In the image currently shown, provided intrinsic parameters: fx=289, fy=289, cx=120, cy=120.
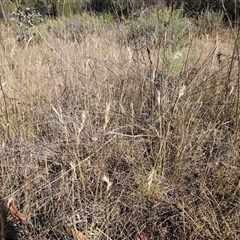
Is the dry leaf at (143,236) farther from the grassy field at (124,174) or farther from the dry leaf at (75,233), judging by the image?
the dry leaf at (75,233)

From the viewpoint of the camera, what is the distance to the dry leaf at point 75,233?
0.99 m

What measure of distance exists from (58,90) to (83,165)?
826 mm

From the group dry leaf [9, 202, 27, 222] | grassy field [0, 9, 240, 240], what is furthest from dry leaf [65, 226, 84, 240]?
dry leaf [9, 202, 27, 222]

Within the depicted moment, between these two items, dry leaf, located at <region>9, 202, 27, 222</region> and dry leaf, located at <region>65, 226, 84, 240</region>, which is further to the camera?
dry leaf, located at <region>9, 202, 27, 222</region>

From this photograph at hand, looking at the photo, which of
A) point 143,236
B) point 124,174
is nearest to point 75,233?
point 143,236

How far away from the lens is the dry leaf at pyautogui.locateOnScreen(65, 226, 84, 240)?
99 centimetres

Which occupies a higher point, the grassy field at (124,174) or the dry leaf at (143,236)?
the grassy field at (124,174)

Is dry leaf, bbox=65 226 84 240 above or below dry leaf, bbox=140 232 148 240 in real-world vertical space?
above

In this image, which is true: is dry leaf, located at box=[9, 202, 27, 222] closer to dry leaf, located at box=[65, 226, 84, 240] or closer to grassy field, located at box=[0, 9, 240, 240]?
grassy field, located at box=[0, 9, 240, 240]

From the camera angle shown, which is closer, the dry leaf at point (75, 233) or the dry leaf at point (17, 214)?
the dry leaf at point (75, 233)

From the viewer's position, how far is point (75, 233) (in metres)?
0.99

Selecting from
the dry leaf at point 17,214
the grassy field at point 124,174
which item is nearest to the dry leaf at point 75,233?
the grassy field at point 124,174

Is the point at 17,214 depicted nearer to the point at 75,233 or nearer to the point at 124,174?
the point at 75,233

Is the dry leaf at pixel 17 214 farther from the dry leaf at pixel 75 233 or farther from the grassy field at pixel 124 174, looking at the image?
the dry leaf at pixel 75 233
